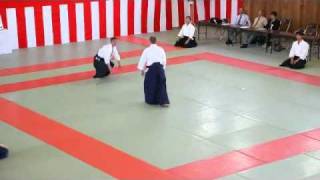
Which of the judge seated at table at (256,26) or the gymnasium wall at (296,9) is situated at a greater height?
the gymnasium wall at (296,9)

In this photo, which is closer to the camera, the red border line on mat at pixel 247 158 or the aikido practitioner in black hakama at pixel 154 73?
the red border line on mat at pixel 247 158

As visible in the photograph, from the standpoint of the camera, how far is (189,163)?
9039 millimetres

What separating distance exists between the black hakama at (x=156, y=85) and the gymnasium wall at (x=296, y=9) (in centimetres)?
903

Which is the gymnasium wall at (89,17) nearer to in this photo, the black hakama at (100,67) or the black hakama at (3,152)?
the black hakama at (100,67)

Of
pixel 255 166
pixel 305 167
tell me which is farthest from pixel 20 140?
pixel 305 167

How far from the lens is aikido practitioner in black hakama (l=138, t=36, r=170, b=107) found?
1207cm

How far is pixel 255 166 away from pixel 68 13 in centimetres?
1257

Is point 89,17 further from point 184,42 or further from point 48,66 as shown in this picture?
point 48,66

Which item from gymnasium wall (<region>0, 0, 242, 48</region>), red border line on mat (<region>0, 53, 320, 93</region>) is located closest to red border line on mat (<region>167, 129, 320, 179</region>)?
red border line on mat (<region>0, 53, 320, 93</region>)

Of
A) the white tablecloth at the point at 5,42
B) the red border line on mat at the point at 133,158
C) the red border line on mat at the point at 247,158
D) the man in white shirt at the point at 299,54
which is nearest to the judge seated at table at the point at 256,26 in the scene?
the man in white shirt at the point at 299,54

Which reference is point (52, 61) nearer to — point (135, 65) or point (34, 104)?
point (135, 65)

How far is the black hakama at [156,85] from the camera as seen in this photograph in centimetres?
1211

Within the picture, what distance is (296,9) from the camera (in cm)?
1952

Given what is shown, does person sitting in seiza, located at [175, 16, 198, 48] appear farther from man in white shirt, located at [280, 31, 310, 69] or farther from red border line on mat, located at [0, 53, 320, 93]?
man in white shirt, located at [280, 31, 310, 69]
